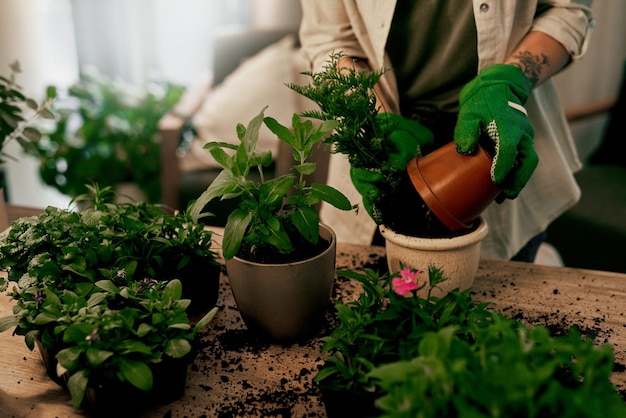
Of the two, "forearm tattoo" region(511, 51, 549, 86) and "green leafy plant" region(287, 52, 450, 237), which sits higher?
"forearm tattoo" region(511, 51, 549, 86)

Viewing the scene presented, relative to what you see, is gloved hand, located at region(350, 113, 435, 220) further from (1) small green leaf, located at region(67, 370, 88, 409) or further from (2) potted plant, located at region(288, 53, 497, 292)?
(1) small green leaf, located at region(67, 370, 88, 409)

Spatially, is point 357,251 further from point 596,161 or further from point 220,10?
point 220,10

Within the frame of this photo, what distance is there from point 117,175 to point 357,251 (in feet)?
7.27

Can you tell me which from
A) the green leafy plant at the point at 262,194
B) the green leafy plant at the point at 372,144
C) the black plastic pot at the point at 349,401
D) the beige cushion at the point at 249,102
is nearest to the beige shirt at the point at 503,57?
the green leafy plant at the point at 372,144

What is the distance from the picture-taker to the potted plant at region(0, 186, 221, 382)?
85cm

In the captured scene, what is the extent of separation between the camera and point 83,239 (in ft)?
3.08

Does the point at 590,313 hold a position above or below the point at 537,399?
below

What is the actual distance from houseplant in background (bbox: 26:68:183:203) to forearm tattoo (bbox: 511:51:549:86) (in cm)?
240

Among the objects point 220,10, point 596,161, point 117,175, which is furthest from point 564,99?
point 117,175

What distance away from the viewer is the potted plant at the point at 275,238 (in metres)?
0.89

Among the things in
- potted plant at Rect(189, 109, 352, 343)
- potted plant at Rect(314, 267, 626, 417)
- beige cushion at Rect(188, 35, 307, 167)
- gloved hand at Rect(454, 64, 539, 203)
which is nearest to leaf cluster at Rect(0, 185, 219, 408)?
potted plant at Rect(189, 109, 352, 343)

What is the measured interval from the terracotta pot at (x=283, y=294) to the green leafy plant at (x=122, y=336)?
11 cm

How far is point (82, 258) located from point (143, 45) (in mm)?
3349

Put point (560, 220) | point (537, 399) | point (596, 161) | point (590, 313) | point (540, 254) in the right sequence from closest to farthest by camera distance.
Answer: point (537, 399) < point (590, 313) < point (540, 254) < point (560, 220) < point (596, 161)
